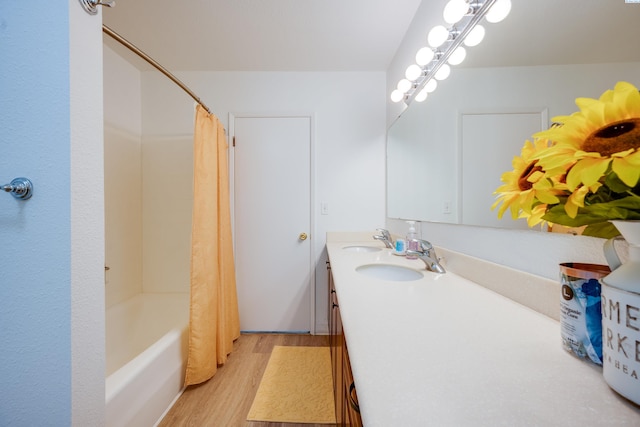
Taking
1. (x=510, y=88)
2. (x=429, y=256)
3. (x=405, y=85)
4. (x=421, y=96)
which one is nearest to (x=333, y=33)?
(x=405, y=85)

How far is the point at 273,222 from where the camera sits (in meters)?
2.00

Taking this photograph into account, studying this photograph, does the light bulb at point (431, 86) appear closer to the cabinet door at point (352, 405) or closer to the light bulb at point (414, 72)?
the light bulb at point (414, 72)

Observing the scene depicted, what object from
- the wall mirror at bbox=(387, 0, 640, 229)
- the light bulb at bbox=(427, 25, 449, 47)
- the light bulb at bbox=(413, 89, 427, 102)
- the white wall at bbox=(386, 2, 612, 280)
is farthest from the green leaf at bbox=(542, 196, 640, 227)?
the light bulb at bbox=(413, 89, 427, 102)

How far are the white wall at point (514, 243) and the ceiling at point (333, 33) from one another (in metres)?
0.12

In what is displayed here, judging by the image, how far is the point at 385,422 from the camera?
0.30 metres

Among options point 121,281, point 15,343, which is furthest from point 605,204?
point 121,281

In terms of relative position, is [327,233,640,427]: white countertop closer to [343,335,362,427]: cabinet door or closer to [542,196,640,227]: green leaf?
[343,335,362,427]: cabinet door

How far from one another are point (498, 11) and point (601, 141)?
2.74 ft

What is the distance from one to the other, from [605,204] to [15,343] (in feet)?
4.43

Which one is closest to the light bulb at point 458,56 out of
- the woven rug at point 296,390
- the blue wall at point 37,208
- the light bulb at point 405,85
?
the light bulb at point 405,85

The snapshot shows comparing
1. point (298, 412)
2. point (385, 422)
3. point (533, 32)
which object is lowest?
point (298, 412)

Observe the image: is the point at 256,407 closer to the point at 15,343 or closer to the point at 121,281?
the point at 15,343

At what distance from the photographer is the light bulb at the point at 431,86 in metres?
1.23

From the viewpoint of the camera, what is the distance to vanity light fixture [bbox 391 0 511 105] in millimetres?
862
